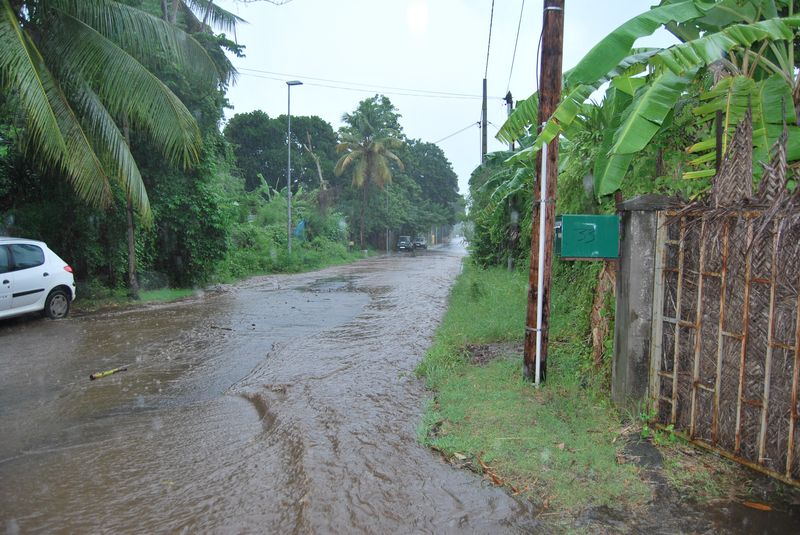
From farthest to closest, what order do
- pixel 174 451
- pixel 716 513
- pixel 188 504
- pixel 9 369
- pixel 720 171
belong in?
pixel 9 369
pixel 174 451
pixel 720 171
pixel 188 504
pixel 716 513

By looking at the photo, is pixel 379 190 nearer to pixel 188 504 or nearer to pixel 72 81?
pixel 72 81

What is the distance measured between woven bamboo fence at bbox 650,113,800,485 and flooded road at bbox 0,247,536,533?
170cm

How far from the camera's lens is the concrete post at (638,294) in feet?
15.2

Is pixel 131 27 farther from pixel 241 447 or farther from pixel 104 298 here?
pixel 241 447

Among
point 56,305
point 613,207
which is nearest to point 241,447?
point 613,207

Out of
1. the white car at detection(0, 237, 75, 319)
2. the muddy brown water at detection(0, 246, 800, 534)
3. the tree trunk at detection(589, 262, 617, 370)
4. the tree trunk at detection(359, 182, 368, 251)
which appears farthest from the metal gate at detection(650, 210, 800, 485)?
the tree trunk at detection(359, 182, 368, 251)

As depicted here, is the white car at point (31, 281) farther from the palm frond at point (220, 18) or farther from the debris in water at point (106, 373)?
the palm frond at point (220, 18)

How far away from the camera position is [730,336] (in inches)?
157

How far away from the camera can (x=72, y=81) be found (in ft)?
36.9

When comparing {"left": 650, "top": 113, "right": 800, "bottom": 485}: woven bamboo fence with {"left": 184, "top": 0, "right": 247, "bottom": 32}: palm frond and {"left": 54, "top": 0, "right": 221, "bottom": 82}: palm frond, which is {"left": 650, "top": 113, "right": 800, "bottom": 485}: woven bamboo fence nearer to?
{"left": 54, "top": 0, "right": 221, "bottom": 82}: palm frond

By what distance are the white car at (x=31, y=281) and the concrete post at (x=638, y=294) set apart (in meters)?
9.51

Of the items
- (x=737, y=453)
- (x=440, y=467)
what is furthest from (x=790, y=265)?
(x=440, y=467)

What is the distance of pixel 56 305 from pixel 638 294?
1031 centimetres

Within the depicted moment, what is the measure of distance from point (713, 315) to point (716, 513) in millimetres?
1389
